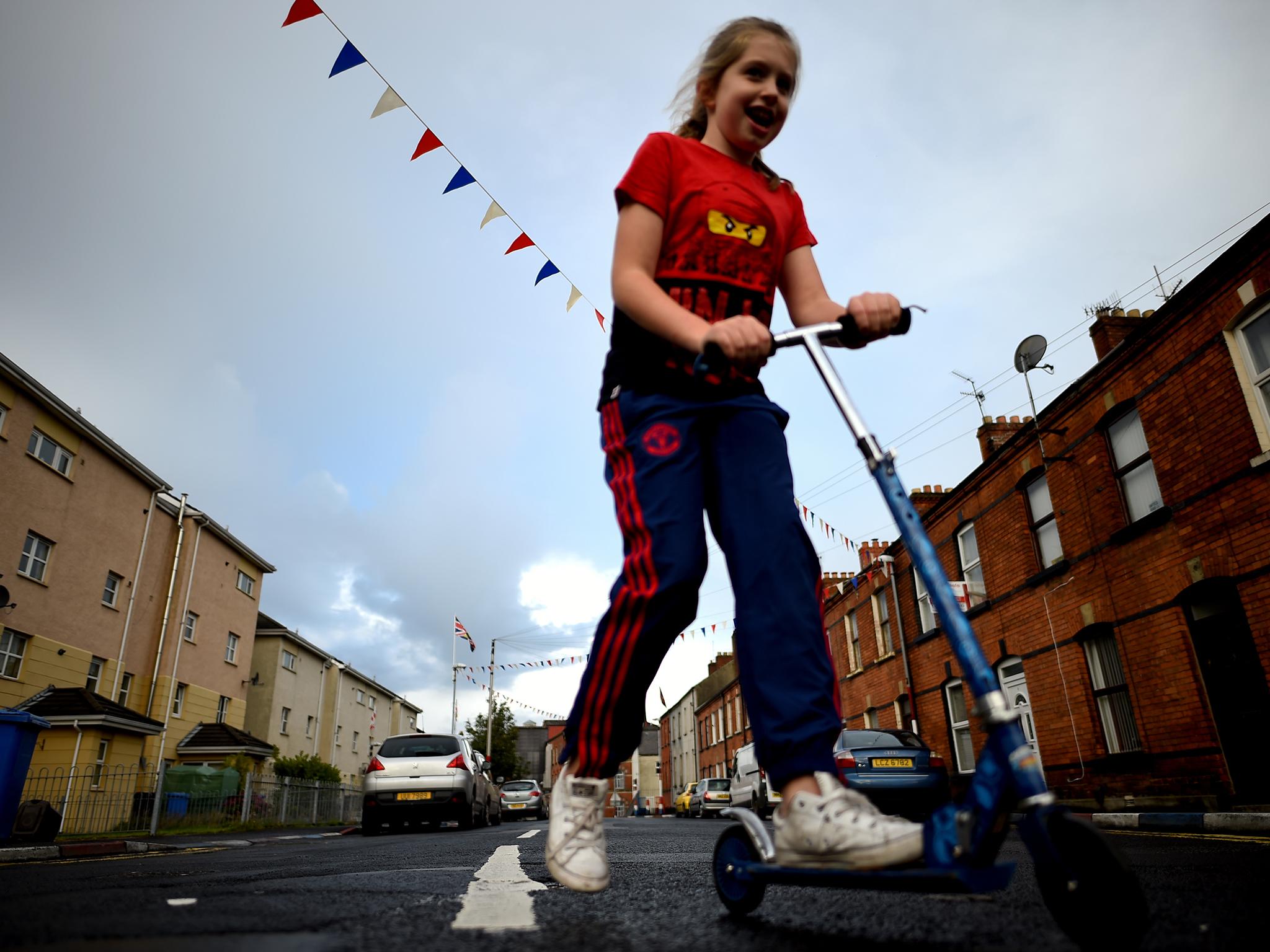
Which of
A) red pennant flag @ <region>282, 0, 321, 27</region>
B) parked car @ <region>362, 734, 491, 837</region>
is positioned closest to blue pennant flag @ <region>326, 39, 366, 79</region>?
red pennant flag @ <region>282, 0, 321, 27</region>

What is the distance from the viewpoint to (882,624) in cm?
2092

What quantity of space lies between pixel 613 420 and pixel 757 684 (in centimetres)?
77

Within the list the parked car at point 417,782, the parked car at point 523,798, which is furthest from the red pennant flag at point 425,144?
the parked car at point 523,798

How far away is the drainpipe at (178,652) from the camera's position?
21.7 m

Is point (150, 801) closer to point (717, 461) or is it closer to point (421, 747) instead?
point (421, 747)

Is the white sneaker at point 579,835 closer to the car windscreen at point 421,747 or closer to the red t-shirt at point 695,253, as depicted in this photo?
the red t-shirt at point 695,253

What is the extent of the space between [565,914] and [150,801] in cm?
1782

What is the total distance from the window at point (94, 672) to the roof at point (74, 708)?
1297mm

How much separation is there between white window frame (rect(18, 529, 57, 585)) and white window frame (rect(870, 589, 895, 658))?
62.2 ft

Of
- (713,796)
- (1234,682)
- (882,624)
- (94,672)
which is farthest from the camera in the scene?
(713,796)

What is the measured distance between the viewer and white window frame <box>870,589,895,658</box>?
20531 mm

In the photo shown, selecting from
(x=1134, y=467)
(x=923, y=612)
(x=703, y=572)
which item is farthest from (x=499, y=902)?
(x=923, y=612)

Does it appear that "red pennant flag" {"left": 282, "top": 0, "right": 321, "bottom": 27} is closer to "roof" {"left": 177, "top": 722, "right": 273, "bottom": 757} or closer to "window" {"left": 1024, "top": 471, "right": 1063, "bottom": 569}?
"window" {"left": 1024, "top": 471, "right": 1063, "bottom": 569}

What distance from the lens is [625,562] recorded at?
6.59 ft
